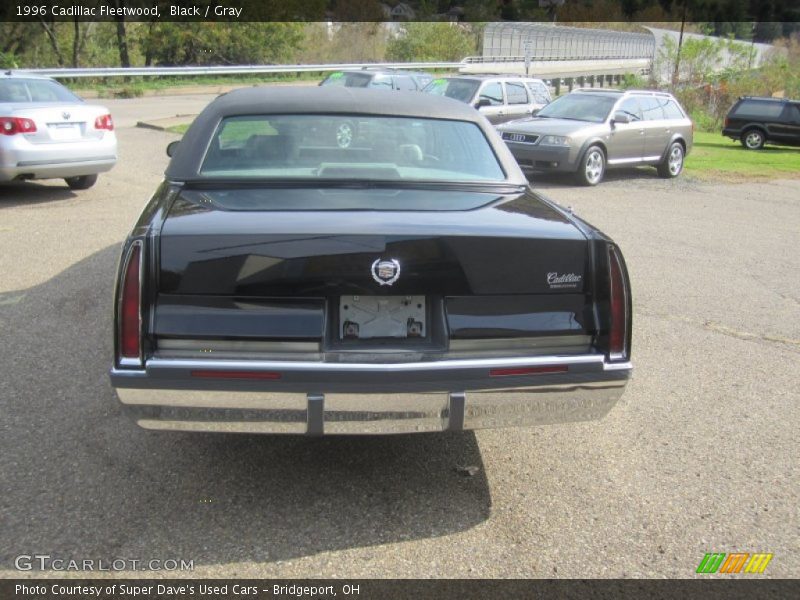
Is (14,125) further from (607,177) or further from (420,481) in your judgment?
(607,177)

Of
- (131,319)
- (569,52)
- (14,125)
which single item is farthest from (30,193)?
(569,52)

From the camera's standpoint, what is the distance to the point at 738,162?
19.9 m

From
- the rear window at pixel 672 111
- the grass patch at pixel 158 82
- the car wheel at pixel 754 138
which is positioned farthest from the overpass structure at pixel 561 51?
the rear window at pixel 672 111

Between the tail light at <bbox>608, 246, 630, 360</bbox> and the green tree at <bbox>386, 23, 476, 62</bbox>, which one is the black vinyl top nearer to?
the tail light at <bbox>608, 246, 630, 360</bbox>

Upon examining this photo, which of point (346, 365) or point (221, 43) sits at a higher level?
point (221, 43)

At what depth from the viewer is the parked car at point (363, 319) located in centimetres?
303

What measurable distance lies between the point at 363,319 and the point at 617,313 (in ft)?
3.46

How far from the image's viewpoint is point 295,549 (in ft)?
10.2

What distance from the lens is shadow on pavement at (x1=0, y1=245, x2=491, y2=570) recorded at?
314cm

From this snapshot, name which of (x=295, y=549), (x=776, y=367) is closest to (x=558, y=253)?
(x=295, y=549)

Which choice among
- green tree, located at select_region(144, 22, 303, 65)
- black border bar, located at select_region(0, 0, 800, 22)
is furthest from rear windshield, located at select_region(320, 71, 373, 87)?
green tree, located at select_region(144, 22, 303, 65)

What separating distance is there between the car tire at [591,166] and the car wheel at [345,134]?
10.0m

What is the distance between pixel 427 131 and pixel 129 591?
284 centimetres

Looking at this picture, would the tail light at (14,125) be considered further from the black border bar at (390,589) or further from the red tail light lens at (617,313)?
the red tail light lens at (617,313)
